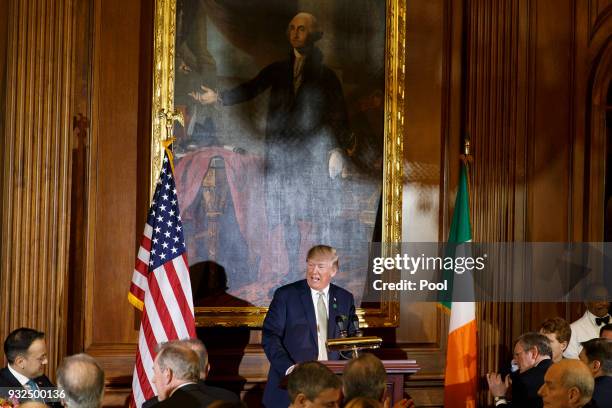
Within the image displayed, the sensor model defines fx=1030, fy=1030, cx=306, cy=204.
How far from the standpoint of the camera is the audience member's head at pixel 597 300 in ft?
27.6

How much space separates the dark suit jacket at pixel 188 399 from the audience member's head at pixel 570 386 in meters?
1.65

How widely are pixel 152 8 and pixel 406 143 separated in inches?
90.6

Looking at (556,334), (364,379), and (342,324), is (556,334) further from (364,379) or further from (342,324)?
(364,379)

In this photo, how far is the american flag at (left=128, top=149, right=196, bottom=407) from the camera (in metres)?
7.23

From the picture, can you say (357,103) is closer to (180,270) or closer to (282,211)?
(282,211)

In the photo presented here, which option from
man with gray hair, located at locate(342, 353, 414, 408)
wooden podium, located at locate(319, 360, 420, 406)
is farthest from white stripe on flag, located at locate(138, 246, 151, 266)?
man with gray hair, located at locate(342, 353, 414, 408)

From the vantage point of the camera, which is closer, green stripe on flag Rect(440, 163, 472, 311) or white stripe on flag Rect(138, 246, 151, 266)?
white stripe on flag Rect(138, 246, 151, 266)

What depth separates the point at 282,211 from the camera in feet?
26.9

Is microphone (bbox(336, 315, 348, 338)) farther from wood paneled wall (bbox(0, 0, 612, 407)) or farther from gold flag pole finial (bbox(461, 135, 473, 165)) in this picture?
gold flag pole finial (bbox(461, 135, 473, 165))

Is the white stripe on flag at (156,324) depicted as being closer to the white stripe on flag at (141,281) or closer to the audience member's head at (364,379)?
the white stripe on flag at (141,281)

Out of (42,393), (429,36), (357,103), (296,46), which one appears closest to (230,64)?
(296,46)

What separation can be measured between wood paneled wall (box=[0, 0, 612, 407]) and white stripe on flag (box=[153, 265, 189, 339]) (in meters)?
0.67

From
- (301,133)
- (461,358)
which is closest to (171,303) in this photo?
(301,133)

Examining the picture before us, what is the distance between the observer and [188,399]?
4781 millimetres
